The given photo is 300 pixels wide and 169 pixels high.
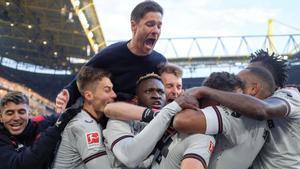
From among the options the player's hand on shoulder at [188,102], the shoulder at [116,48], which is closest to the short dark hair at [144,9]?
the shoulder at [116,48]

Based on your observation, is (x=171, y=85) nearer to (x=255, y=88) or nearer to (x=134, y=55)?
(x=134, y=55)

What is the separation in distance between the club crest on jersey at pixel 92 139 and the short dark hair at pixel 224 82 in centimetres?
79

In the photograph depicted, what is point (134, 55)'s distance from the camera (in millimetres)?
2949

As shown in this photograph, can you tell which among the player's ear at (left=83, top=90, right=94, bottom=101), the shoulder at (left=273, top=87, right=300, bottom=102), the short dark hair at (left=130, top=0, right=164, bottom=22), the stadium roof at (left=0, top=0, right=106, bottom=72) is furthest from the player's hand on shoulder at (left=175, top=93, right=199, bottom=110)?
the stadium roof at (left=0, top=0, right=106, bottom=72)

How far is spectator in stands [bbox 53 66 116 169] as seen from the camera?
2426 millimetres

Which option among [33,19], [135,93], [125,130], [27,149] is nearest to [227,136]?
[125,130]

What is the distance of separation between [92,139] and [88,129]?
8cm

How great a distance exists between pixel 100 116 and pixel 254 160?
111 cm

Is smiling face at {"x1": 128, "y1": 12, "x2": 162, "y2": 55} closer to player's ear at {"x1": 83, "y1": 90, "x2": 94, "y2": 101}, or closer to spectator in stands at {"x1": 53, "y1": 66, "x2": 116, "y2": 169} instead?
spectator in stands at {"x1": 53, "y1": 66, "x2": 116, "y2": 169}

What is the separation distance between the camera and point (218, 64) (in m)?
23.6

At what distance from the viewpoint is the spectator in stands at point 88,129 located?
2426 millimetres

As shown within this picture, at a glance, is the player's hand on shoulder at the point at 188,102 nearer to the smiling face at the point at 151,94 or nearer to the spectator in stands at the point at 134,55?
the smiling face at the point at 151,94

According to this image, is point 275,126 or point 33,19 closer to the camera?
point 275,126

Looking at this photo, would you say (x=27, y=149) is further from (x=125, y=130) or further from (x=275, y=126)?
(x=275, y=126)
